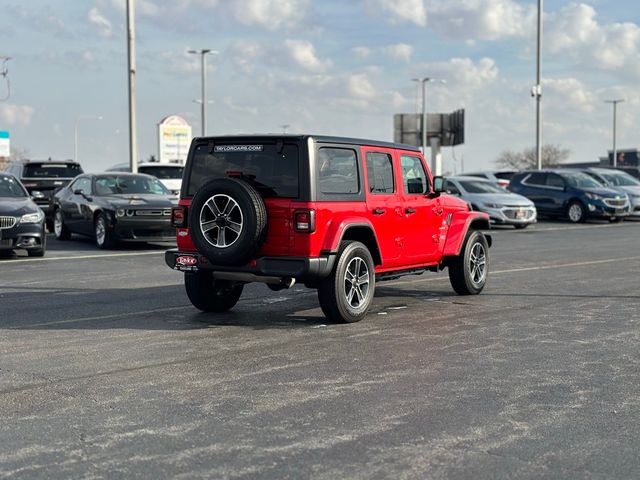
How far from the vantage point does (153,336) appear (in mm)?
8125

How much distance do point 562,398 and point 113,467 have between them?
116 inches

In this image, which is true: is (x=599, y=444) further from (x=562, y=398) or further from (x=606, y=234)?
(x=606, y=234)

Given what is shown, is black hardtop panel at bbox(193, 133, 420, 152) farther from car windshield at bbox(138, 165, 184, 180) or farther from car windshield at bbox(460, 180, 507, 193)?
car windshield at bbox(460, 180, 507, 193)

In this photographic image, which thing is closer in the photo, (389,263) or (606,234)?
(389,263)

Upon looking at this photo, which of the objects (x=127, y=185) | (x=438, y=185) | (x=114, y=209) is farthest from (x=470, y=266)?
(x=127, y=185)

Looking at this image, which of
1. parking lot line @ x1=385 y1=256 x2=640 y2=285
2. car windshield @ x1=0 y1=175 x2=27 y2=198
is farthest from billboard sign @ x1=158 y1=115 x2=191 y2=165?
parking lot line @ x1=385 y1=256 x2=640 y2=285

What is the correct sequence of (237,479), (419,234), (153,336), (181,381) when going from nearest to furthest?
(237,479) → (181,381) → (153,336) → (419,234)

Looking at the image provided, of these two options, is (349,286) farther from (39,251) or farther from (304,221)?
(39,251)

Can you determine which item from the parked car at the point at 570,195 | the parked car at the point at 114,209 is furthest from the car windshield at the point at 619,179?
the parked car at the point at 114,209

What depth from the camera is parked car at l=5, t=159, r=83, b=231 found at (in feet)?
71.9

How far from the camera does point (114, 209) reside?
17.5 m

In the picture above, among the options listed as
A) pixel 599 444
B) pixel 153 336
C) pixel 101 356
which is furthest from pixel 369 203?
pixel 599 444

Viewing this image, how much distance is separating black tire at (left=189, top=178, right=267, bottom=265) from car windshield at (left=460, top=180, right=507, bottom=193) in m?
18.8

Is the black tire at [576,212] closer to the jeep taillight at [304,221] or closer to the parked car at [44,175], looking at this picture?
the parked car at [44,175]
